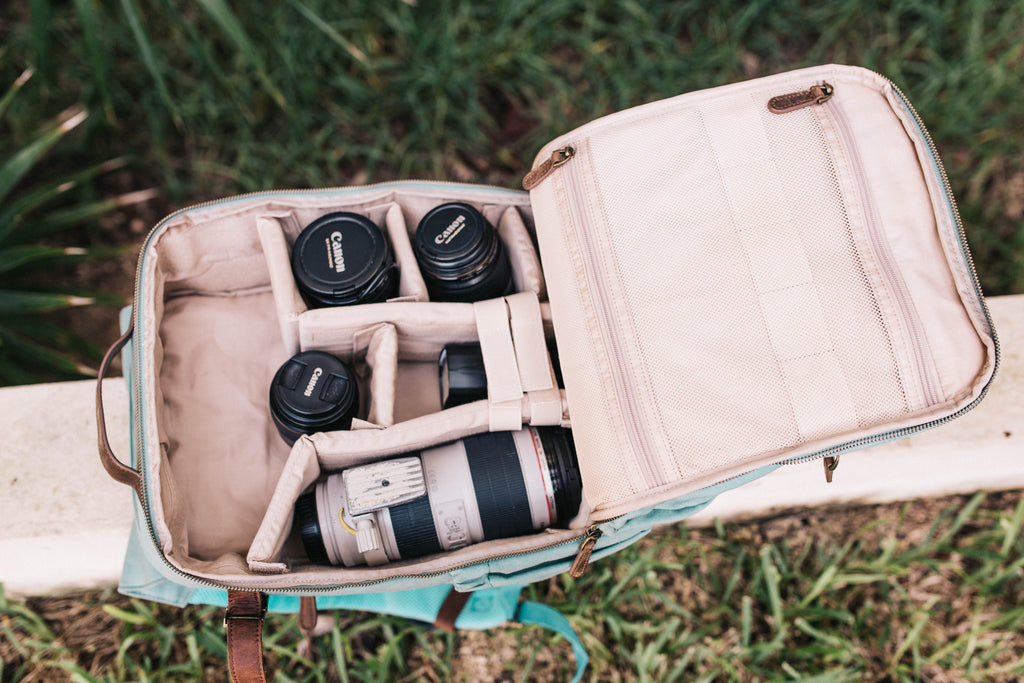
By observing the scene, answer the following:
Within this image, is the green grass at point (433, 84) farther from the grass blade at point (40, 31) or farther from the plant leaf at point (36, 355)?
the plant leaf at point (36, 355)

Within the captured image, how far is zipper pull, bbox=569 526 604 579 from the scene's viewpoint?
1.41m

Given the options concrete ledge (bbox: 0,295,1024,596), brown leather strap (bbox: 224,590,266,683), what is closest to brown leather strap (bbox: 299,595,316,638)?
brown leather strap (bbox: 224,590,266,683)

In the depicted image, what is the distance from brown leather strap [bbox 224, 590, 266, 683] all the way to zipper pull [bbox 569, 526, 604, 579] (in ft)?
2.25

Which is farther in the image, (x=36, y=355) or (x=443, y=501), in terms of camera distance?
(x=36, y=355)

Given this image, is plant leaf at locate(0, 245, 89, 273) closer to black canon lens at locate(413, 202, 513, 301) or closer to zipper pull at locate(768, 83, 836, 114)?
black canon lens at locate(413, 202, 513, 301)

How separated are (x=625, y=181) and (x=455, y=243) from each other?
42cm

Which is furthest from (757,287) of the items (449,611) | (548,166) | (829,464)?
(449,611)

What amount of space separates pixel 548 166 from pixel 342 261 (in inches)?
21.5

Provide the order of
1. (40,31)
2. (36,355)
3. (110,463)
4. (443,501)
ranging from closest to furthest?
1. (110,463)
2. (443,501)
3. (40,31)
4. (36,355)

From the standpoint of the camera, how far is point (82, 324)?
7.74 feet

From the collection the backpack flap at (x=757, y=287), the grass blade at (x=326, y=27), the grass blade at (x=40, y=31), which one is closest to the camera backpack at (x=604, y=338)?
the backpack flap at (x=757, y=287)

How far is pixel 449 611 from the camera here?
1.69 m

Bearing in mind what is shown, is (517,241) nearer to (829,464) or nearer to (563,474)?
(563,474)

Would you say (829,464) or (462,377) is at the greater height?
(462,377)
